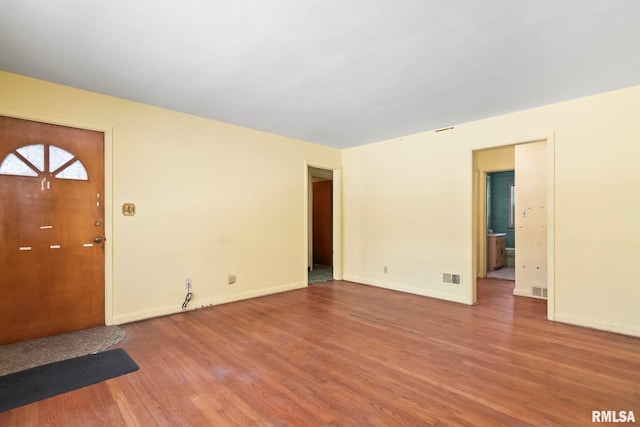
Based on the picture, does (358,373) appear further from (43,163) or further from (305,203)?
(43,163)

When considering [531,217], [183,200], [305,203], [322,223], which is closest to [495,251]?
[531,217]

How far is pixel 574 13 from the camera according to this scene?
1944 mm

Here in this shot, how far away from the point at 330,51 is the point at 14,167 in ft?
10.5

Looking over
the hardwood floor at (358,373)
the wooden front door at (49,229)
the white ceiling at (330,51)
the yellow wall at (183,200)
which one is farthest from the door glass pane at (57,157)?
the hardwood floor at (358,373)

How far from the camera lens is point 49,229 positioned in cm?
312

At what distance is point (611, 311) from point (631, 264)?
535mm

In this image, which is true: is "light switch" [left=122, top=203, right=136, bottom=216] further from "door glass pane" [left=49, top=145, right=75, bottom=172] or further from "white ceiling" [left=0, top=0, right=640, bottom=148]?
"white ceiling" [left=0, top=0, right=640, bottom=148]

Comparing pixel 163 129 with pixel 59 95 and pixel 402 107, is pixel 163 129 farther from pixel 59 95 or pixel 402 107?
pixel 402 107

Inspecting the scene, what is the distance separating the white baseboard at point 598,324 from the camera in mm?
3121

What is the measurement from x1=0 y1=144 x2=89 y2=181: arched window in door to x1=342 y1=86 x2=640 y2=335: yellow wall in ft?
13.9

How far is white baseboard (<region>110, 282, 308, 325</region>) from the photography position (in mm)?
3504

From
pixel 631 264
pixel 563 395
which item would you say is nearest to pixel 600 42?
pixel 631 264

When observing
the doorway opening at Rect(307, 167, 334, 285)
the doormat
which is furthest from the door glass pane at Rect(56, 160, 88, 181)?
the doorway opening at Rect(307, 167, 334, 285)

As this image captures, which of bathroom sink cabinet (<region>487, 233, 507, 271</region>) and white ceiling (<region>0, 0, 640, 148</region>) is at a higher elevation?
white ceiling (<region>0, 0, 640, 148</region>)
